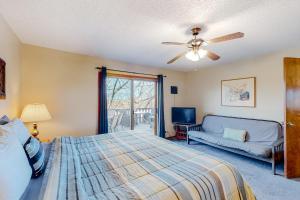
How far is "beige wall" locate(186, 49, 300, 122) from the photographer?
3215 mm

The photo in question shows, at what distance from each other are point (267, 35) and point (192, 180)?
8.05ft

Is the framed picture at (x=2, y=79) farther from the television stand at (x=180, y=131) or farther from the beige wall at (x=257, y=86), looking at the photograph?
the beige wall at (x=257, y=86)

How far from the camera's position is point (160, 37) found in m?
2.42

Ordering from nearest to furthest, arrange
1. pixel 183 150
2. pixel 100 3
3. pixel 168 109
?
pixel 100 3
pixel 183 150
pixel 168 109

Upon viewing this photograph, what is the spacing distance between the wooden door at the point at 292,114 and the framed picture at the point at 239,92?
3.44 ft

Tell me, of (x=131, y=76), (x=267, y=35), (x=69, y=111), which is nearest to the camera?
(x=267, y=35)

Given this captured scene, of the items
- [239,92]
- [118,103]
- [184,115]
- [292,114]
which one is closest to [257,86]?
[239,92]

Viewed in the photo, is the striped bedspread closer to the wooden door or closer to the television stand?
the wooden door

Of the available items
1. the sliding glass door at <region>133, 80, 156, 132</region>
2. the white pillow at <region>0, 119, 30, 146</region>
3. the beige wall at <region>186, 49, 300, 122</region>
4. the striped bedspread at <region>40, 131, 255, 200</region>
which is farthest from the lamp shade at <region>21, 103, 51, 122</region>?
the beige wall at <region>186, 49, 300, 122</region>

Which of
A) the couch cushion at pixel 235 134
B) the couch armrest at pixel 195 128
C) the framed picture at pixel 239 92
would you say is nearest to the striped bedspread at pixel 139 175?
the couch cushion at pixel 235 134

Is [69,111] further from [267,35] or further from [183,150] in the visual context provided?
[267,35]

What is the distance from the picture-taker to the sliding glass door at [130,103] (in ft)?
13.1

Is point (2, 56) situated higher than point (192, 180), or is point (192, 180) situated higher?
point (2, 56)

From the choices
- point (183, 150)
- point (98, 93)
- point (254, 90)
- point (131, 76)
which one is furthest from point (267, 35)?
point (98, 93)
